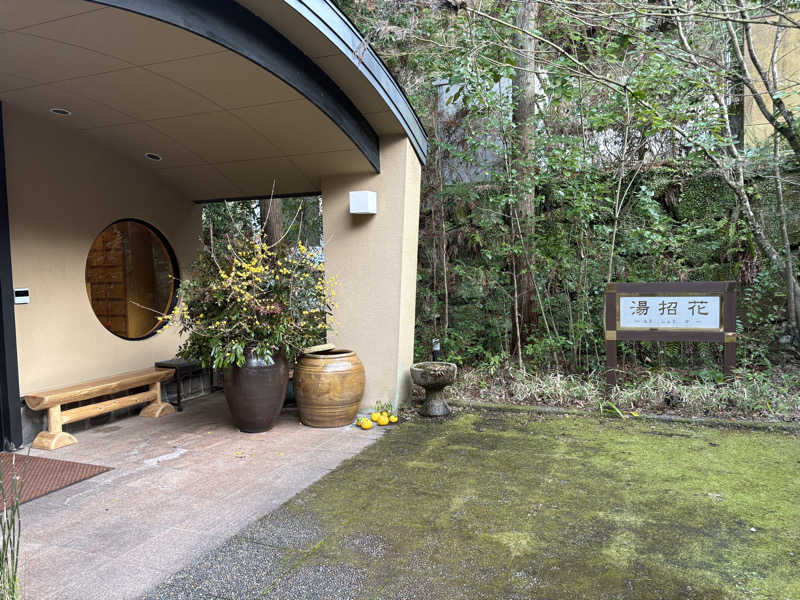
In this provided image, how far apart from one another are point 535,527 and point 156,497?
213 cm

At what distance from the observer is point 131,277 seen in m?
5.31

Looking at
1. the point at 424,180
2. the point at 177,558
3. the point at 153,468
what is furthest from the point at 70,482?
the point at 424,180

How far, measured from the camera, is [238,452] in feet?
12.5

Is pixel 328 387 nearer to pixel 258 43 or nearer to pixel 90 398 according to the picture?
pixel 90 398

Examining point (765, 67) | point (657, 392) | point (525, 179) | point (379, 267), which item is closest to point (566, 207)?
point (525, 179)

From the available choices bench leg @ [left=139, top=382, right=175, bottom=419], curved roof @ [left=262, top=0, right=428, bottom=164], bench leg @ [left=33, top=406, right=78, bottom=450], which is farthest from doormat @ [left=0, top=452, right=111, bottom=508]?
curved roof @ [left=262, top=0, right=428, bottom=164]

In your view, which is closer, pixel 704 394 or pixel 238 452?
pixel 238 452

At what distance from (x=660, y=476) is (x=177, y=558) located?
2755 mm

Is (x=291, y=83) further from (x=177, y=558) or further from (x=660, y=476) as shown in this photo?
(x=660, y=476)

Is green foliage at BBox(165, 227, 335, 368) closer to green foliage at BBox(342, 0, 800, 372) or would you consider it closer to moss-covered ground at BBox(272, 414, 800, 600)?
moss-covered ground at BBox(272, 414, 800, 600)

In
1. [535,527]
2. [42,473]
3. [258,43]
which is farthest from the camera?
[42,473]

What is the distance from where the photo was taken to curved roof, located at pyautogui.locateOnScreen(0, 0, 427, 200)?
112 inches

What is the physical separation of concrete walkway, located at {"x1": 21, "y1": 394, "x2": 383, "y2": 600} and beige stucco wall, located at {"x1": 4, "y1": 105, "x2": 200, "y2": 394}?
665 millimetres

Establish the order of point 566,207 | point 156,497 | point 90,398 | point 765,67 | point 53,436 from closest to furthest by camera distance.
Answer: point 156,497 → point 53,436 → point 90,398 → point 566,207 → point 765,67
